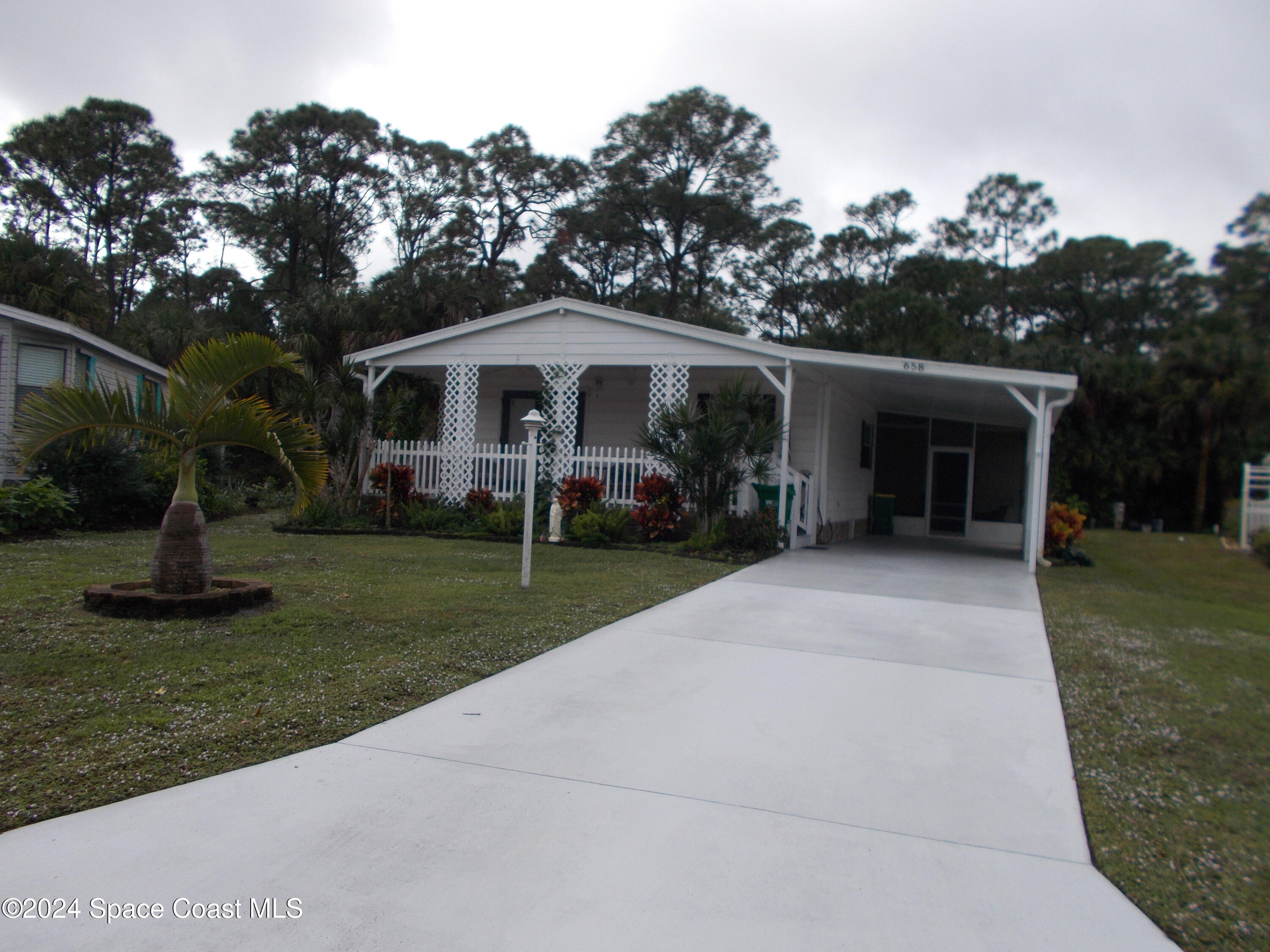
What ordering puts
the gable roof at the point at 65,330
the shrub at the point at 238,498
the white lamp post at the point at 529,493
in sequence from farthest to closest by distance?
1. the shrub at the point at 238,498
2. the gable roof at the point at 65,330
3. the white lamp post at the point at 529,493

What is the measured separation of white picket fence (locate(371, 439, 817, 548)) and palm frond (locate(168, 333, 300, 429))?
Result: 6779 millimetres

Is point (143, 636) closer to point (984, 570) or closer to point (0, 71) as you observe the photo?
point (984, 570)

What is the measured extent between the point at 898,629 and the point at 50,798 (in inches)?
229

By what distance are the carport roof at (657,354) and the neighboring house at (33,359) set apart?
14.7 ft

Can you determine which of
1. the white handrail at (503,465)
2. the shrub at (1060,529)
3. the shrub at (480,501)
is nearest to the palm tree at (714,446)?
the white handrail at (503,465)

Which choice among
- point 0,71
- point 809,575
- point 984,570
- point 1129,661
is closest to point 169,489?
point 0,71

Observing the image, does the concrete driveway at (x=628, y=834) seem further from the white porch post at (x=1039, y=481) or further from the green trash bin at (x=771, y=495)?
the green trash bin at (x=771, y=495)

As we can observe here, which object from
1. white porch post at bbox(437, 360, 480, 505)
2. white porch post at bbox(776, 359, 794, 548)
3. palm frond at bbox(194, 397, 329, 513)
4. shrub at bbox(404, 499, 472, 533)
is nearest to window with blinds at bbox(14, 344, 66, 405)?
shrub at bbox(404, 499, 472, 533)

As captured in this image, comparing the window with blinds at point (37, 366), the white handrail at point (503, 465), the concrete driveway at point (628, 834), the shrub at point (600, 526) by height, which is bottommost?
the concrete driveway at point (628, 834)

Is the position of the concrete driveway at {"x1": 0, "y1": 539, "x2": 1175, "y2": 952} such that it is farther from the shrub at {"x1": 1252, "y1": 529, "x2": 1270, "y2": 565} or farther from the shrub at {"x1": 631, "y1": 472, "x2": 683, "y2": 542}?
the shrub at {"x1": 1252, "y1": 529, "x2": 1270, "y2": 565}

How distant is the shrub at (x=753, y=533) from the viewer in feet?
38.2

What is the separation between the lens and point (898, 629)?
6934 mm

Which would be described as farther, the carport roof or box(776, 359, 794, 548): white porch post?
box(776, 359, 794, 548): white porch post

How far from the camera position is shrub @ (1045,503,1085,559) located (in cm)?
1366
